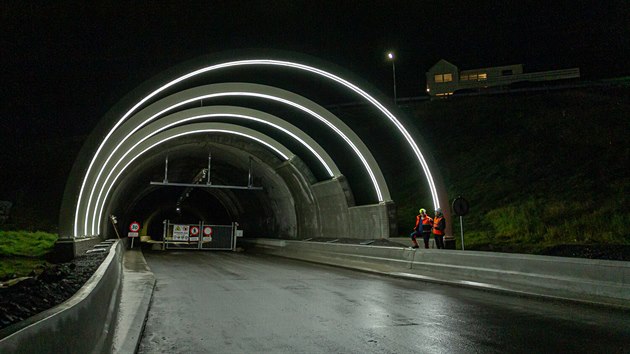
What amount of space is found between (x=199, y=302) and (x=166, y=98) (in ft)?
27.8

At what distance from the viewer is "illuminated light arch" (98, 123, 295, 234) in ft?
67.5

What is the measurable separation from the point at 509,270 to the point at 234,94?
10952 millimetres

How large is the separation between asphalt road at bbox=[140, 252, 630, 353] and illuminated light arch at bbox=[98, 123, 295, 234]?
11.6m

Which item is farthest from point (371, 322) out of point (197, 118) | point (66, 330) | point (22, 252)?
point (197, 118)

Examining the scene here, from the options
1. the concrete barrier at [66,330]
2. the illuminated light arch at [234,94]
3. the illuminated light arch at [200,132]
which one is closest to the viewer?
the concrete barrier at [66,330]

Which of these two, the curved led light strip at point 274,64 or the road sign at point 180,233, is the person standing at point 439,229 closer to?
the curved led light strip at point 274,64

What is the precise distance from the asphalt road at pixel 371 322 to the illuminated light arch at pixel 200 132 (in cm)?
1163

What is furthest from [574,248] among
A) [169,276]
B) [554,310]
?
[169,276]

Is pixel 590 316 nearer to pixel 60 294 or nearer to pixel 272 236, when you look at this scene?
pixel 60 294

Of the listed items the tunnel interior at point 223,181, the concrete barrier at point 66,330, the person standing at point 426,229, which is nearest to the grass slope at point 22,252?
the tunnel interior at point 223,181

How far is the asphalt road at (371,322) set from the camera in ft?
17.1

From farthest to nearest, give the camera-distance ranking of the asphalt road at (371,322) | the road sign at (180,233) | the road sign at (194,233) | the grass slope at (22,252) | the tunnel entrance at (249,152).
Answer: the road sign at (194,233) < the road sign at (180,233) < the tunnel entrance at (249,152) < the grass slope at (22,252) < the asphalt road at (371,322)

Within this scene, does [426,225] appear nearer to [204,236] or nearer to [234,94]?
[234,94]

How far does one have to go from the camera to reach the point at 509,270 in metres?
9.95
